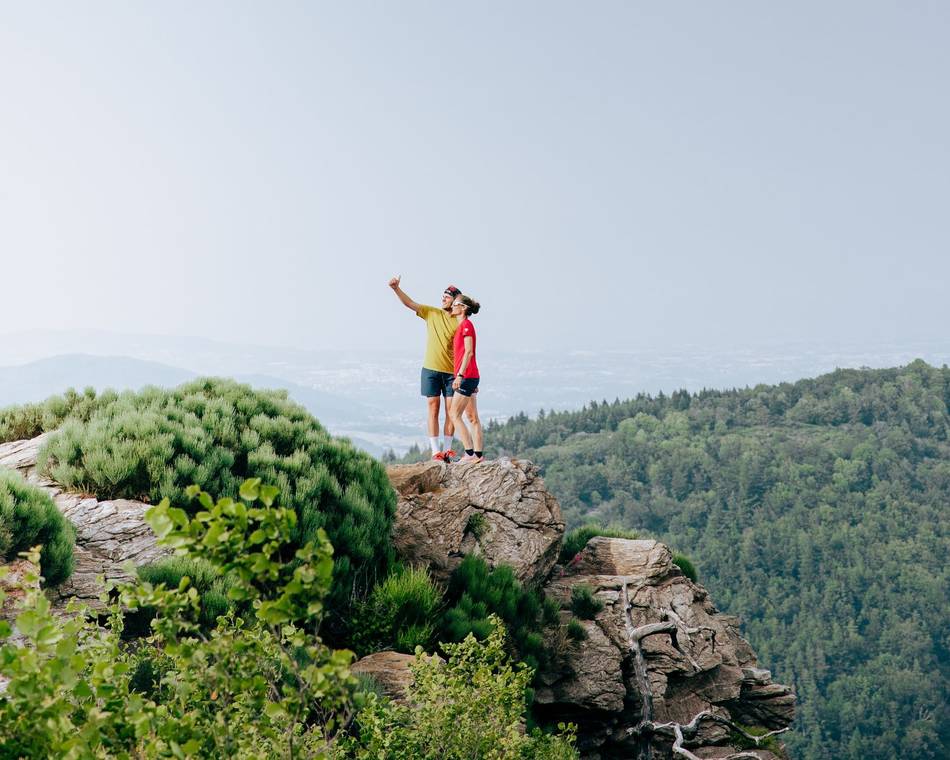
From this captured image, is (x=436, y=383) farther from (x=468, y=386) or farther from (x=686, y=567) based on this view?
(x=686, y=567)

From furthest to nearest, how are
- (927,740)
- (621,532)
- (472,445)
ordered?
(927,740), (621,532), (472,445)

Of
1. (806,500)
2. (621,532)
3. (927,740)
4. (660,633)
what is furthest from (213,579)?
(806,500)

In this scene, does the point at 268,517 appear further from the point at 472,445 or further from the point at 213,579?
the point at 472,445

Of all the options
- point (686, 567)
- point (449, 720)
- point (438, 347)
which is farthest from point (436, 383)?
point (449, 720)

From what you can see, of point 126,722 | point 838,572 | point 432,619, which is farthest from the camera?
point 838,572

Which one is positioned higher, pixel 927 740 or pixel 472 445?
pixel 472 445

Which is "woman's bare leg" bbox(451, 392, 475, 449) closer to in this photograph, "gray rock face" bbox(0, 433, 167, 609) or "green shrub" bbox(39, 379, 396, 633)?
"green shrub" bbox(39, 379, 396, 633)

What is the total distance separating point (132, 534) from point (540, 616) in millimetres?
5151

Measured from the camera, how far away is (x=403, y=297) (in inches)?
501

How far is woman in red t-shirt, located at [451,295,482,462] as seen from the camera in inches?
478

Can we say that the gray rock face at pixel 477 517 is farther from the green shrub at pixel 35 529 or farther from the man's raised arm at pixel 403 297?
the green shrub at pixel 35 529

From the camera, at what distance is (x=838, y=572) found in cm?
10294

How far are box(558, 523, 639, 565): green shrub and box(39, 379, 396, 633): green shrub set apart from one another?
15.2 feet

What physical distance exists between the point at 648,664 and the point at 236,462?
20.9 ft
